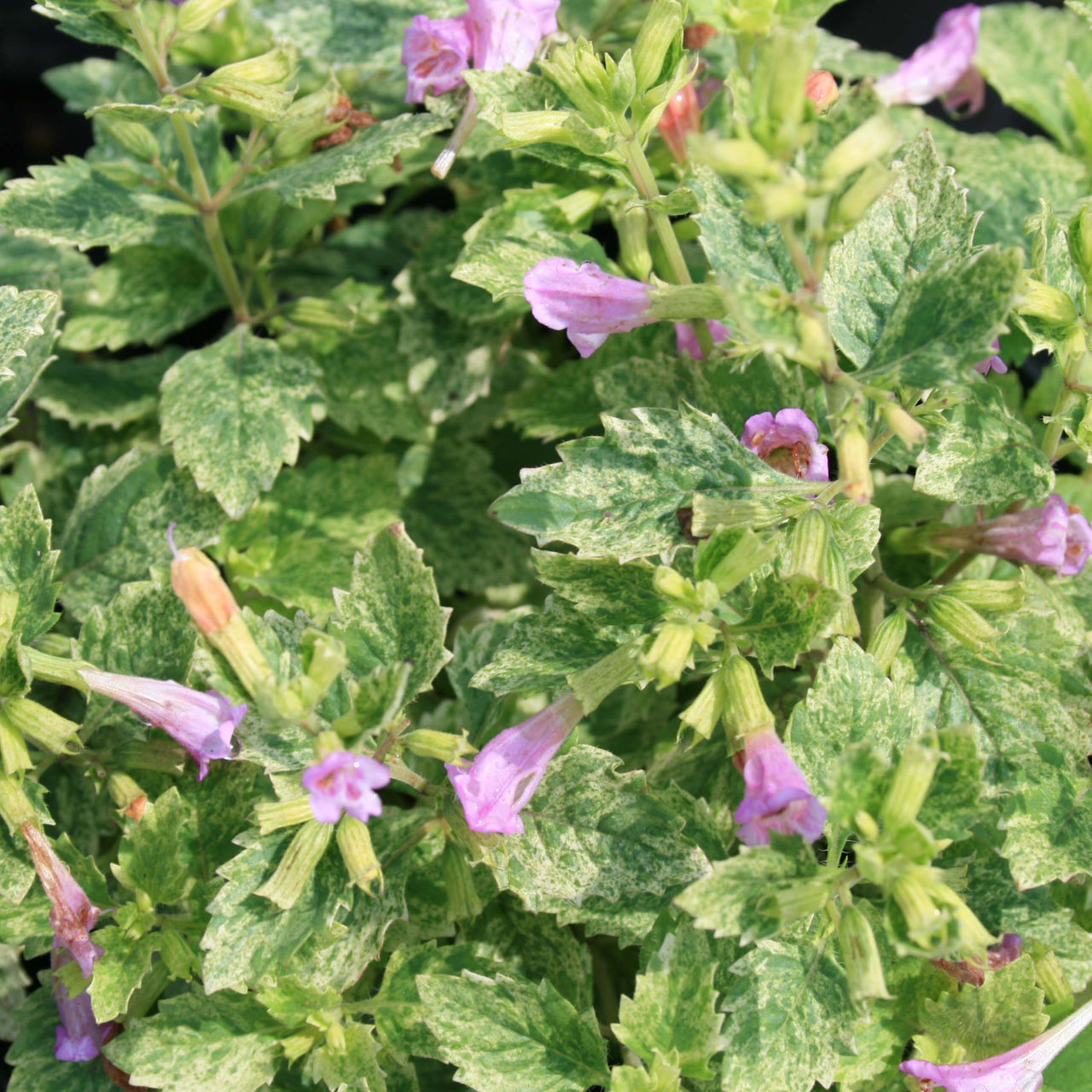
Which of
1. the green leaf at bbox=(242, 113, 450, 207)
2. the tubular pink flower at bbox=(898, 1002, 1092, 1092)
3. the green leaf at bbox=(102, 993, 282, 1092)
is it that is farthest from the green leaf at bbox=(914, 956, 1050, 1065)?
the green leaf at bbox=(242, 113, 450, 207)

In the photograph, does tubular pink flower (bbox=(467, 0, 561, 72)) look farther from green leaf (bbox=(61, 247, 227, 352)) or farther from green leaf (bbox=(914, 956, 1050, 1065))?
green leaf (bbox=(914, 956, 1050, 1065))

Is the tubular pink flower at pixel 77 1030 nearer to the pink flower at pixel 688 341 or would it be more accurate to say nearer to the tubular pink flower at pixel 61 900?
the tubular pink flower at pixel 61 900

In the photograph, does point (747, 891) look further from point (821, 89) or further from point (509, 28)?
point (509, 28)

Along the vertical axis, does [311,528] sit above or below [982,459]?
below

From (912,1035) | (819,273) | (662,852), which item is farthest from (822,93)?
(912,1035)

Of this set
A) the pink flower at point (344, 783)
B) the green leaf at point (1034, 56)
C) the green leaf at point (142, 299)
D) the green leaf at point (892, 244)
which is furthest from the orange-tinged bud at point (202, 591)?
the green leaf at point (1034, 56)

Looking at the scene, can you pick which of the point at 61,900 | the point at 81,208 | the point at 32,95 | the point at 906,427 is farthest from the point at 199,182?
the point at 32,95
